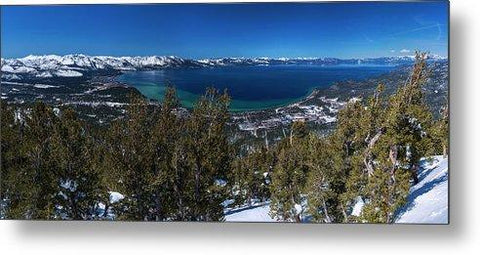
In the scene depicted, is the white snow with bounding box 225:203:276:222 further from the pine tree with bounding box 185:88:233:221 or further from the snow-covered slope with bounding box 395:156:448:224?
the snow-covered slope with bounding box 395:156:448:224

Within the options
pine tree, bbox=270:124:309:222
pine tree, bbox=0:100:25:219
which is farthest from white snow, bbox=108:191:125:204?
pine tree, bbox=270:124:309:222

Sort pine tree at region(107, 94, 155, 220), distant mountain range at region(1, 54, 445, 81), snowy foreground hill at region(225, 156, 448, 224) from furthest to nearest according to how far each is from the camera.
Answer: pine tree at region(107, 94, 155, 220) < distant mountain range at region(1, 54, 445, 81) < snowy foreground hill at region(225, 156, 448, 224)

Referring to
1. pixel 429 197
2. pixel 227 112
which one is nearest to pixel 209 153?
pixel 227 112

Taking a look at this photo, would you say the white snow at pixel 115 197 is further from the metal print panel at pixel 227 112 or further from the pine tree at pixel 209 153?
the pine tree at pixel 209 153

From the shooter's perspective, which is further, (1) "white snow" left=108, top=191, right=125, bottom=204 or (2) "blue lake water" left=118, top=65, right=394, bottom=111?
(1) "white snow" left=108, top=191, right=125, bottom=204

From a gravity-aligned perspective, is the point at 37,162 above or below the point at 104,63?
below

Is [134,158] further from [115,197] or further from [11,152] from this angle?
[11,152]

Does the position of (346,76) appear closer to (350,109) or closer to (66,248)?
(350,109)

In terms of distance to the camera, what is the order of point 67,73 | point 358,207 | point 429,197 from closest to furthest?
1. point 429,197
2. point 358,207
3. point 67,73
